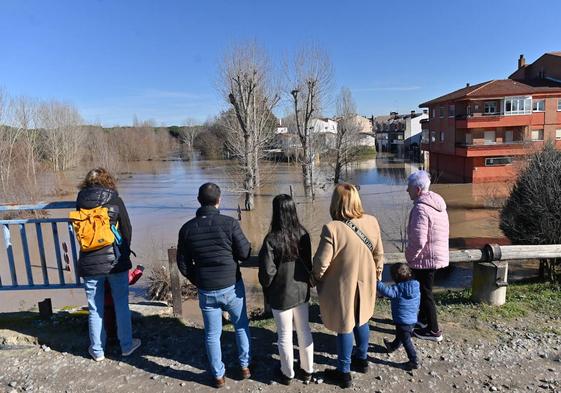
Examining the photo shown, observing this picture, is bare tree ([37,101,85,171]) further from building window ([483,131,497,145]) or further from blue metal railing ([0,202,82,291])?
building window ([483,131,497,145])

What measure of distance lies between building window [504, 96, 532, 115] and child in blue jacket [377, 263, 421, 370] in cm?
3824

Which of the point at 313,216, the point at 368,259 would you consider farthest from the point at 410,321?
the point at 313,216

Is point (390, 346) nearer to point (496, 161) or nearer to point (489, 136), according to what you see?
point (496, 161)

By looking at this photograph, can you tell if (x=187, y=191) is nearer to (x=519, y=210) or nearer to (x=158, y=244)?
(x=158, y=244)

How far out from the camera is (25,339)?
4.38 m

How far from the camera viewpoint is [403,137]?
7700cm

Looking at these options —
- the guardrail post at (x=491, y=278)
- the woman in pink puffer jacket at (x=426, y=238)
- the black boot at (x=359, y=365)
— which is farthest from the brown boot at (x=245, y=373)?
the guardrail post at (x=491, y=278)

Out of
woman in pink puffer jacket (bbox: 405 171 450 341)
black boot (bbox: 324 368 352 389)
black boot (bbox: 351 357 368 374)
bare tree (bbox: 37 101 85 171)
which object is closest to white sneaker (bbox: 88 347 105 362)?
black boot (bbox: 324 368 352 389)

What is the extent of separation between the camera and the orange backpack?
362 cm

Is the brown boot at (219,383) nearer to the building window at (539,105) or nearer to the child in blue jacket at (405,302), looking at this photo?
the child in blue jacket at (405,302)

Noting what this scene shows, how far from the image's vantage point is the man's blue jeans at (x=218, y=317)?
3383 mm

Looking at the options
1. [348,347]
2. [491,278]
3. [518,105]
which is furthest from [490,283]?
[518,105]

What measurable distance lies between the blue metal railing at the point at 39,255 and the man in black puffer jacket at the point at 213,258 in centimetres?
157

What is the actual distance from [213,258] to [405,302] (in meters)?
1.83
